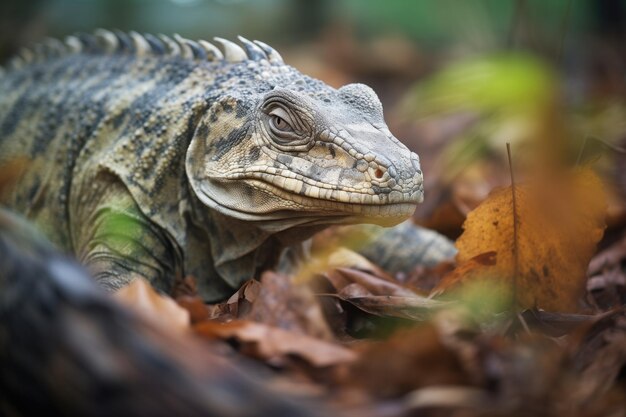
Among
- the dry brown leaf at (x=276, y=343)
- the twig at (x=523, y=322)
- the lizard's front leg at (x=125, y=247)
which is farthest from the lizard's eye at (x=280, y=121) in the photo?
the twig at (x=523, y=322)

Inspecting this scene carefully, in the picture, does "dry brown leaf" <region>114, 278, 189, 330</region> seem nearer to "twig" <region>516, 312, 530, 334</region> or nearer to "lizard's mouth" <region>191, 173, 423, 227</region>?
"lizard's mouth" <region>191, 173, 423, 227</region>

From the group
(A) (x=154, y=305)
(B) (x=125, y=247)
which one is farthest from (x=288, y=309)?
(B) (x=125, y=247)

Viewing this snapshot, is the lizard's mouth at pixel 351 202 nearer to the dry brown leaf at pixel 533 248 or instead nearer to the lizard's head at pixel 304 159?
the lizard's head at pixel 304 159

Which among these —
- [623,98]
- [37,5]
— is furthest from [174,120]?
[37,5]

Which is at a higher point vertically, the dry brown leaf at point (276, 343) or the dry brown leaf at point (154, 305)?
the dry brown leaf at point (154, 305)

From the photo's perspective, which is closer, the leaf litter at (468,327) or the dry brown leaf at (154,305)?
the leaf litter at (468,327)

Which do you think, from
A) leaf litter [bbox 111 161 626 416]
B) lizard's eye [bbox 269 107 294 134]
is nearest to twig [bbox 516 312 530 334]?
leaf litter [bbox 111 161 626 416]
